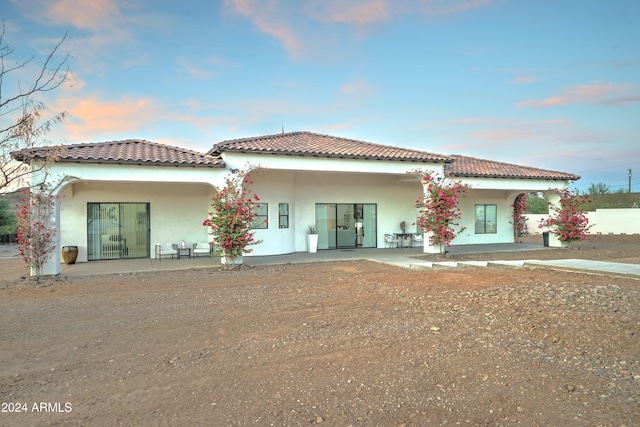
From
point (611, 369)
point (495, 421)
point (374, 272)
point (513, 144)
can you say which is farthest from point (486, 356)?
point (513, 144)

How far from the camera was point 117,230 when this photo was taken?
15836 millimetres

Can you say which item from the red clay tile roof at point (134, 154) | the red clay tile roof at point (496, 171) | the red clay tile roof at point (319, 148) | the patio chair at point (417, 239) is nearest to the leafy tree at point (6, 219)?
the red clay tile roof at point (134, 154)

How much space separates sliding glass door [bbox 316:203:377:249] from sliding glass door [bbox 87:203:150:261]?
7657mm

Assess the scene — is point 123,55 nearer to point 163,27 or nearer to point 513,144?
point 163,27

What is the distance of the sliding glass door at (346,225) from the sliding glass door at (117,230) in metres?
7.66

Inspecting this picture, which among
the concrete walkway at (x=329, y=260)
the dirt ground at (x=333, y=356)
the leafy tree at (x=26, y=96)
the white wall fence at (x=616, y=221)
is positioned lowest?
the dirt ground at (x=333, y=356)

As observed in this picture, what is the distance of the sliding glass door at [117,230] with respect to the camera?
1547 cm

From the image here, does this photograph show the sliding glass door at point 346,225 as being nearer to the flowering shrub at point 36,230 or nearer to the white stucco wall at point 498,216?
the white stucco wall at point 498,216

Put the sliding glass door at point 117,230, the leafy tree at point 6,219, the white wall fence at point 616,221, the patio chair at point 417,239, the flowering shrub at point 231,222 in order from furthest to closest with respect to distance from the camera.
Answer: the leafy tree at point 6,219 → the white wall fence at point 616,221 → the patio chair at point 417,239 → the sliding glass door at point 117,230 → the flowering shrub at point 231,222

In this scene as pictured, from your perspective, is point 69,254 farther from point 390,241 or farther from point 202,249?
point 390,241

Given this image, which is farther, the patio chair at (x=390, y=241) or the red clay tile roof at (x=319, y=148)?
the patio chair at (x=390, y=241)

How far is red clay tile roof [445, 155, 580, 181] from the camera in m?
17.8

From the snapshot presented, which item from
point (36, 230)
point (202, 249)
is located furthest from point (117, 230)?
point (36, 230)

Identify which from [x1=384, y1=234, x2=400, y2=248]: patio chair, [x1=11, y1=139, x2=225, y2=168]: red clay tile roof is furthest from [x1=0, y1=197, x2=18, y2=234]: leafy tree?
[x1=384, y1=234, x2=400, y2=248]: patio chair
